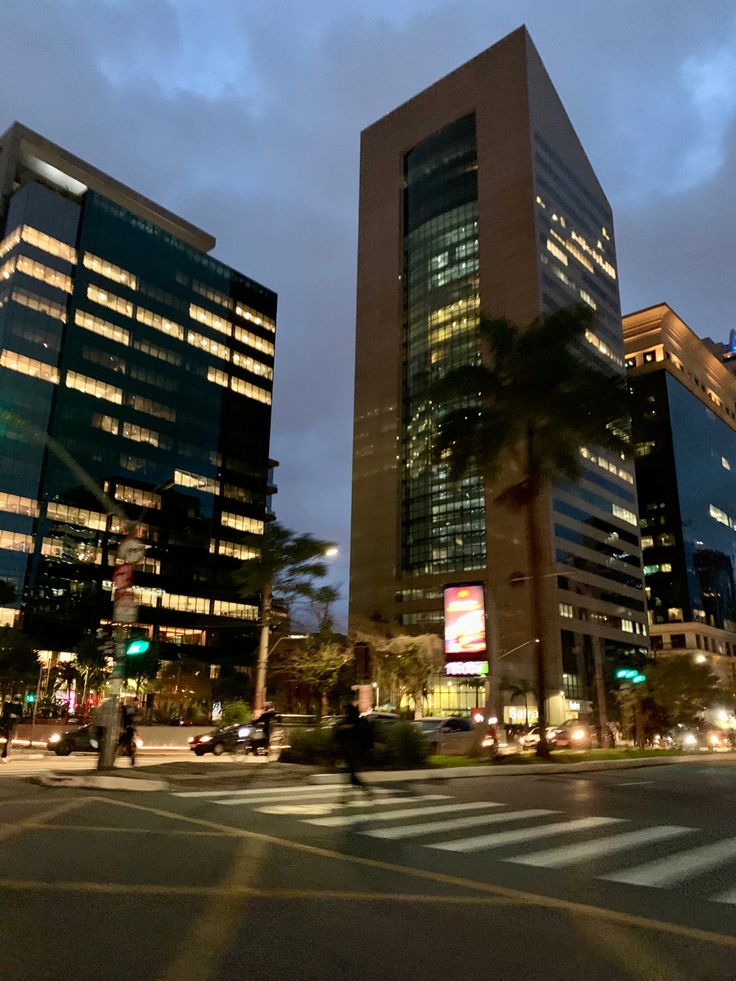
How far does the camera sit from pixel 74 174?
108m

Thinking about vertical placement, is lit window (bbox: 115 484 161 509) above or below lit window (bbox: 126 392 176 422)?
below

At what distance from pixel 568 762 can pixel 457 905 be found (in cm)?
2197

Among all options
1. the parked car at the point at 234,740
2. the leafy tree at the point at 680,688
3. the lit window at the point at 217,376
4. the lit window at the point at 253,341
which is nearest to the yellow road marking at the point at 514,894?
the parked car at the point at 234,740

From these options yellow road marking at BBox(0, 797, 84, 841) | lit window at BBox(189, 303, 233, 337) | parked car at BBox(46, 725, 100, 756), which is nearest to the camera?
yellow road marking at BBox(0, 797, 84, 841)

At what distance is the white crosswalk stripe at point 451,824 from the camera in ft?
32.5

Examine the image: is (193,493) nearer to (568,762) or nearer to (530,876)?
(568,762)

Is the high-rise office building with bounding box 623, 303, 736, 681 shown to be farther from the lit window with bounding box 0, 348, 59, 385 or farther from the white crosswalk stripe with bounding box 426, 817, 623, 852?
the white crosswalk stripe with bounding box 426, 817, 623, 852

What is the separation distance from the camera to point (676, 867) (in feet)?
26.6

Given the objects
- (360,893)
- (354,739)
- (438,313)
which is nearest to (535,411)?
(354,739)

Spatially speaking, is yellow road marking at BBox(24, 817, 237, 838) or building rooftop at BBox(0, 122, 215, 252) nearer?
yellow road marking at BBox(24, 817, 237, 838)

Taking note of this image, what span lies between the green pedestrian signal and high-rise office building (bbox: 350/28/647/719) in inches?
3037

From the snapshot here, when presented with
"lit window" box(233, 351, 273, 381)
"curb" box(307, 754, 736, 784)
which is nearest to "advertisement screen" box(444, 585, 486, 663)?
"curb" box(307, 754, 736, 784)

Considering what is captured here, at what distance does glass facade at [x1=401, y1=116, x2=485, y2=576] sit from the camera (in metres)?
108

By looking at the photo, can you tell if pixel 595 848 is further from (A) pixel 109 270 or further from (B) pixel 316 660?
(A) pixel 109 270
